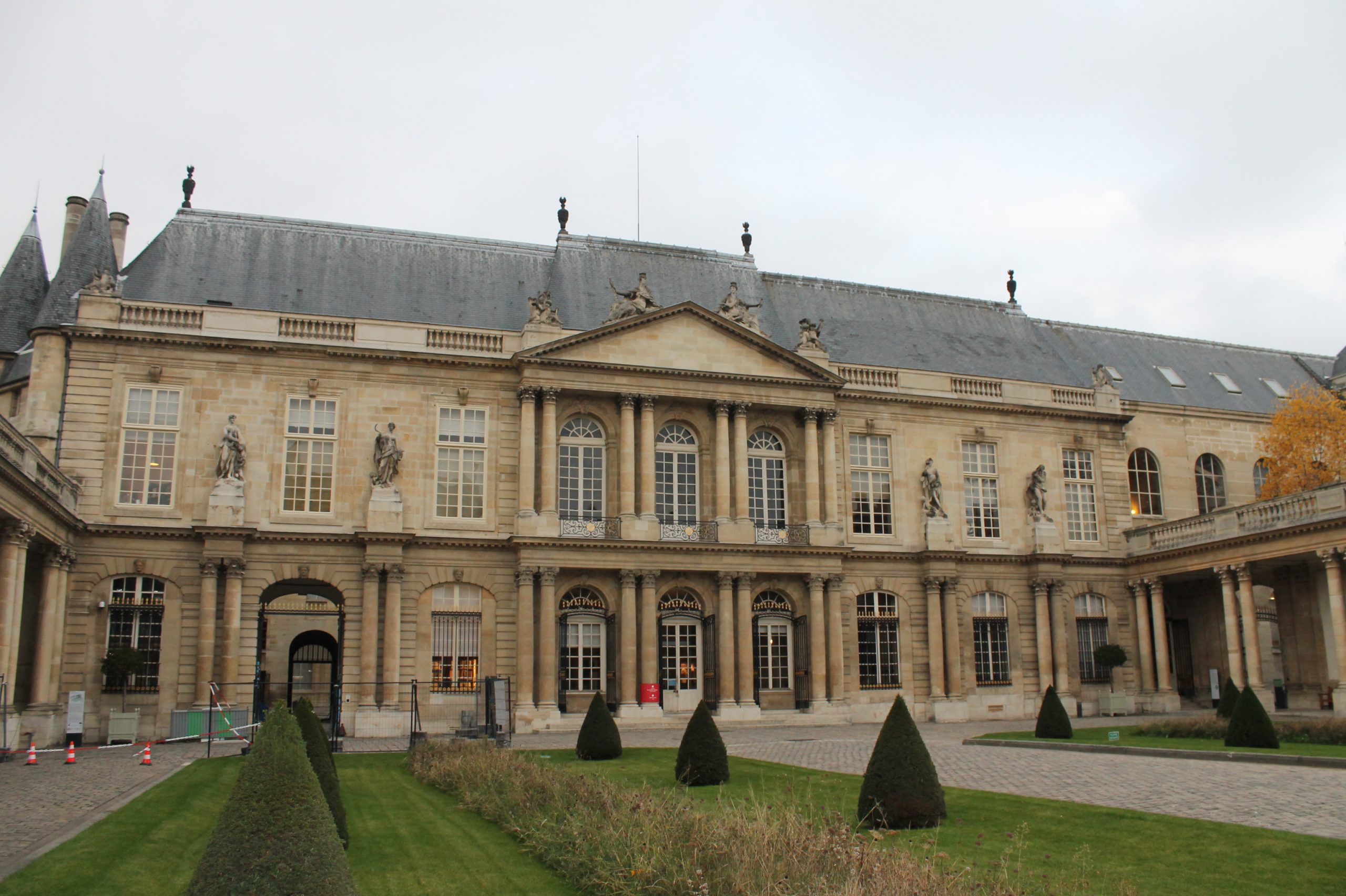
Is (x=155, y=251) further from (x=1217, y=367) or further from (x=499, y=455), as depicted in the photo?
(x=1217, y=367)

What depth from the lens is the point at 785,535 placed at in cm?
3438

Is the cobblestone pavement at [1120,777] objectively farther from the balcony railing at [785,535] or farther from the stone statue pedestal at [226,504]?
the stone statue pedestal at [226,504]

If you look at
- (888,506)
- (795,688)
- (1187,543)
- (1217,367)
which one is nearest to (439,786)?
(795,688)

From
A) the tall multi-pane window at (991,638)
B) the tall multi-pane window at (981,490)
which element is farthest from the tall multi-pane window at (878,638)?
the tall multi-pane window at (981,490)

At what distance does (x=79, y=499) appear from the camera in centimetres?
2875

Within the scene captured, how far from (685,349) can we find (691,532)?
222 inches

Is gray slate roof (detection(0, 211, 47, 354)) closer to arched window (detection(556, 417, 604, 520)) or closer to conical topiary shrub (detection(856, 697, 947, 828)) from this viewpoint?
arched window (detection(556, 417, 604, 520))

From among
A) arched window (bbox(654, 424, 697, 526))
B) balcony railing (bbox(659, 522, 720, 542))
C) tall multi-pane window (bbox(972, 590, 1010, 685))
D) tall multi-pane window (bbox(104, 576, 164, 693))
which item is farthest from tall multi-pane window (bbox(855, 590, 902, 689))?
tall multi-pane window (bbox(104, 576, 164, 693))

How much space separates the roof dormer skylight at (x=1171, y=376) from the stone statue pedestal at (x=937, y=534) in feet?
45.6

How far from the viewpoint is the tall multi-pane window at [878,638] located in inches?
1384

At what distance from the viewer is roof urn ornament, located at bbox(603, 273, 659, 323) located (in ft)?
111

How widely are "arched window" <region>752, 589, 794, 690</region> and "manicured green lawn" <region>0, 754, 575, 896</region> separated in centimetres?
1833

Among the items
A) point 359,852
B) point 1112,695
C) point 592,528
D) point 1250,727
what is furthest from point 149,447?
point 1112,695

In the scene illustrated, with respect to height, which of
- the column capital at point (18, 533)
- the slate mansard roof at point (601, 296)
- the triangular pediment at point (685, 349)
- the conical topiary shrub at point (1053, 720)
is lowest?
the conical topiary shrub at point (1053, 720)
